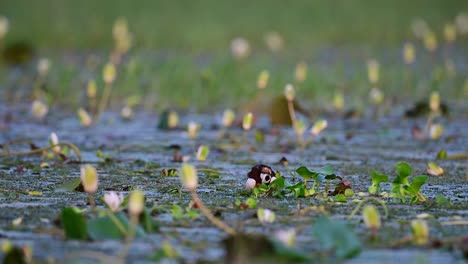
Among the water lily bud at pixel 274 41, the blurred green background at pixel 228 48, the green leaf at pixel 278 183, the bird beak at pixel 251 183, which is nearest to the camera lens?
the green leaf at pixel 278 183

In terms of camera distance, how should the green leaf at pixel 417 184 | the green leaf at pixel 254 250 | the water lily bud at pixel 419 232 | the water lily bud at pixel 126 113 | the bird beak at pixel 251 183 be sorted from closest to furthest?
the green leaf at pixel 254 250, the water lily bud at pixel 419 232, the green leaf at pixel 417 184, the bird beak at pixel 251 183, the water lily bud at pixel 126 113

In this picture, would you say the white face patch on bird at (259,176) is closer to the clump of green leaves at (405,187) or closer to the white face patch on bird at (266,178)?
the white face patch on bird at (266,178)

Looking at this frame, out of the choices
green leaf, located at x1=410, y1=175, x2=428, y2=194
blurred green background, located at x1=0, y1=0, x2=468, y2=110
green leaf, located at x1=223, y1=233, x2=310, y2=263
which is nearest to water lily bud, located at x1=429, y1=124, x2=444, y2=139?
blurred green background, located at x1=0, y1=0, x2=468, y2=110

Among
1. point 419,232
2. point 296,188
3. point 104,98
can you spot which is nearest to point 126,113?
point 104,98

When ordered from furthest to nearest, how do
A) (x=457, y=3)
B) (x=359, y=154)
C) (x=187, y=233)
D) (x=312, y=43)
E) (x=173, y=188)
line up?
(x=457, y=3) → (x=312, y=43) → (x=359, y=154) → (x=173, y=188) → (x=187, y=233)

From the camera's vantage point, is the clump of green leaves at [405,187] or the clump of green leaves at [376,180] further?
the clump of green leaves at [376,180]

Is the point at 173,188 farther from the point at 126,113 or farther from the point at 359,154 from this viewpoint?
the point at 126,113

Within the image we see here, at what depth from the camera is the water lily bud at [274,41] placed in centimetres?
961

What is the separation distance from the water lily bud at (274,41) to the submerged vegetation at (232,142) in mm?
113

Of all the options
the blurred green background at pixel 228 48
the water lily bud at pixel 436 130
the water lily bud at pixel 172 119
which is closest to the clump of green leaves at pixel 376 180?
the water lily bud at pixel 436 130

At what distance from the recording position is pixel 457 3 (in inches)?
610

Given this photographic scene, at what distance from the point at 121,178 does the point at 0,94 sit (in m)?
4.34

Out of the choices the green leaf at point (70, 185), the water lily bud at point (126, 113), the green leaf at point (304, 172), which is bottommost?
the green leaf at point (70, 185)

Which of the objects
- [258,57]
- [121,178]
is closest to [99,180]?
[121,178]
